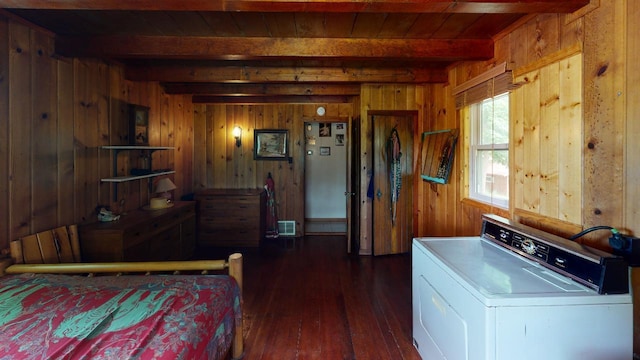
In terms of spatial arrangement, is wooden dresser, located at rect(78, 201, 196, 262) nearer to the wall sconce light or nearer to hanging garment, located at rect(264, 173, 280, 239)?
hanging garment, located at rect(264, 173, 280, 239)

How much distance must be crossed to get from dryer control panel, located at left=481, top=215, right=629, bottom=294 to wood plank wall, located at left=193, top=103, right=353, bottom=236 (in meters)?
3.82

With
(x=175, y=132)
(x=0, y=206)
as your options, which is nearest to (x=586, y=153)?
(x=0, y=206)

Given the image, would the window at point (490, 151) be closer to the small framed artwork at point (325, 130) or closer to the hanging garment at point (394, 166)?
the hanging garment at point (394, 166)

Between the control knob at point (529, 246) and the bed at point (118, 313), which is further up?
the control knob at point (529, 246)

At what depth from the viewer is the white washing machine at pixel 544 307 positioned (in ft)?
3.97

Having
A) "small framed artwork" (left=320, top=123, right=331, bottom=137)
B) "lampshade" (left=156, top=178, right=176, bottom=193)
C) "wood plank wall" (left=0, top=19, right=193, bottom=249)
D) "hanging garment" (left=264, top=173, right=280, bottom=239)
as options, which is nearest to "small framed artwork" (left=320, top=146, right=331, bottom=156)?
"small framed artwork" (left=320, top=123, right=331, bottom=137)

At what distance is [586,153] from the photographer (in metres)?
1.68

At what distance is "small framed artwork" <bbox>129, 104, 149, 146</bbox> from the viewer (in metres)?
3.47

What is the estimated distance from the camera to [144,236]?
9.66 ft

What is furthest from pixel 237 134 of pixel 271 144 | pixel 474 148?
pixel 474 148

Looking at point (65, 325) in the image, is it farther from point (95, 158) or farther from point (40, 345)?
point (95, 158)

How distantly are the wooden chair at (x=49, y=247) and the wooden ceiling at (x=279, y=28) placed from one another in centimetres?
145

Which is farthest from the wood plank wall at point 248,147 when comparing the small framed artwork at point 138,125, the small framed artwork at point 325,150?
the small framed artwork at point 138,125

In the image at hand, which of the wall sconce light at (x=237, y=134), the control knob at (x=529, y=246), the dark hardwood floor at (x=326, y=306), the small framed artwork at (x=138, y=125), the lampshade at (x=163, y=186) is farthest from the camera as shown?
the wall sconce light at (x=237, y=134)
